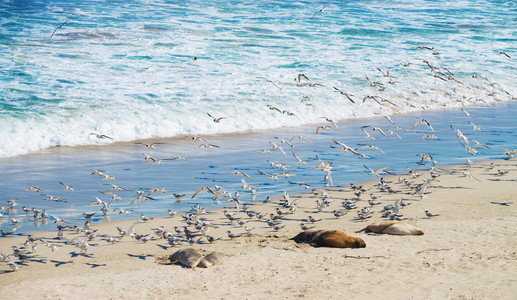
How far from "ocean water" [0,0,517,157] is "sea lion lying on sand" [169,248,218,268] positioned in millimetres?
7954

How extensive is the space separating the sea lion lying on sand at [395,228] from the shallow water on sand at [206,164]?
8.84 ft

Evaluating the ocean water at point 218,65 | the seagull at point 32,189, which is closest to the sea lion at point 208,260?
the seagull at point 32,189

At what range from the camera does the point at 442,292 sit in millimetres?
6668

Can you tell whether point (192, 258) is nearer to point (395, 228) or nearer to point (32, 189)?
point (395, 228)

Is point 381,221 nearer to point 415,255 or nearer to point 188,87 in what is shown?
point 415,255

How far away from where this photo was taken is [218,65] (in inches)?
954

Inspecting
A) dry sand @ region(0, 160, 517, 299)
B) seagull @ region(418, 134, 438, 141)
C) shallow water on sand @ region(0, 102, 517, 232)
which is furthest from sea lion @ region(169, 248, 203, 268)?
seagull @ region(418, 134, 438, 141)

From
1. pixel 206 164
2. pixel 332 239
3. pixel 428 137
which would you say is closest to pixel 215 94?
pixel 206 164

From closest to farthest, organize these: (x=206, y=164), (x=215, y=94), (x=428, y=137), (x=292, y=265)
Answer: (x=292, y=265)
(x=206, y=164)
(x=428, y=137)
(x=215, y=94)

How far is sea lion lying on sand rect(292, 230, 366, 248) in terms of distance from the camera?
823cm

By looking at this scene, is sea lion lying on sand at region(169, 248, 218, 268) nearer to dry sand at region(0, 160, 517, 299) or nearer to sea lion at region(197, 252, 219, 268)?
sea lion at region(197, 252, 219, 268)

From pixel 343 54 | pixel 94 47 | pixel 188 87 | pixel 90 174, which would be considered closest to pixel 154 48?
pixel 94 47

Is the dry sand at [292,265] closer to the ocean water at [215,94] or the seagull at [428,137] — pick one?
the ocean water at [215,94]

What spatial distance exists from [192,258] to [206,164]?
233 inches
